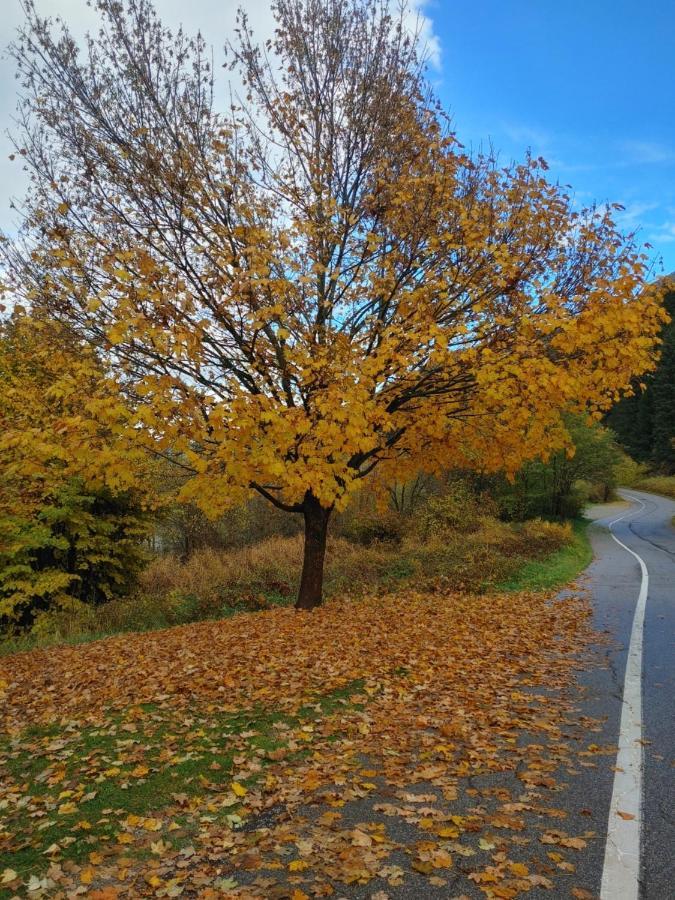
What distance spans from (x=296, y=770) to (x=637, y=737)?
287 cm

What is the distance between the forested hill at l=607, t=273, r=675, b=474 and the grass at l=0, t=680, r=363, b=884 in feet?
205

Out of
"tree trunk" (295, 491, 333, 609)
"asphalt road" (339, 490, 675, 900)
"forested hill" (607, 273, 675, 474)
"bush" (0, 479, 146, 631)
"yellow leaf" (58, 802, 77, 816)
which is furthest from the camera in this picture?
"forested hill" (607, 273, 675, 474)

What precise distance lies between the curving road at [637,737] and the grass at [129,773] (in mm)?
2306

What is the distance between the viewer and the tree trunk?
426 inches

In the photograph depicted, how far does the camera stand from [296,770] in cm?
473

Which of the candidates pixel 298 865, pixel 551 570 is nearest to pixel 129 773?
pixel 298 865

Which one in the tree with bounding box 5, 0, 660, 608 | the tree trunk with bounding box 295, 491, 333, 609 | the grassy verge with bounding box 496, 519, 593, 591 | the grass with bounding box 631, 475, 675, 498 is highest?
the tree with bounding box 5, 0, 660, 608

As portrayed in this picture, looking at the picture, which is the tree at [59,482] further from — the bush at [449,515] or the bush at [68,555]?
the bush at [449,515]

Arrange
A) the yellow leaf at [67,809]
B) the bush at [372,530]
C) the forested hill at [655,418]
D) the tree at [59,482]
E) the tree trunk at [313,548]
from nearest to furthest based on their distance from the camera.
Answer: the yellow leaf at [67,809] < the tree at [59,482] < the tree trunk at [313,548] < the bush at [372,530] < the forested hill at [655,418]

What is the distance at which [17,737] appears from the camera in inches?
237

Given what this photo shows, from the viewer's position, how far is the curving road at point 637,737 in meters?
3.33

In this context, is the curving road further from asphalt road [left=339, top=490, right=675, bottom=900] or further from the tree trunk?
the tree trunk

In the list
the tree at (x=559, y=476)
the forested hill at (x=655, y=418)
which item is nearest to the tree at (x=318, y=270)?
the tree at (x=559, y=476)

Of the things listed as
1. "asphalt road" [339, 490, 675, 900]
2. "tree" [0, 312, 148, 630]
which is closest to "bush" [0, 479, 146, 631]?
"tree" [0, 312, 148, 630]
